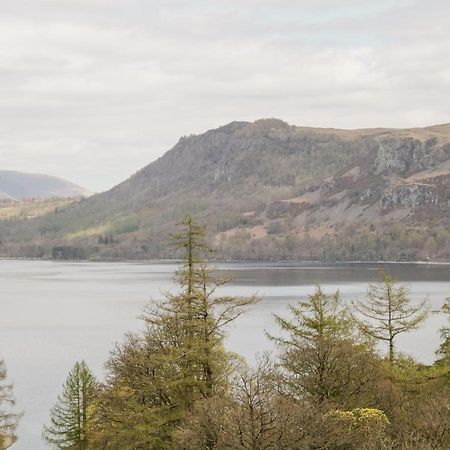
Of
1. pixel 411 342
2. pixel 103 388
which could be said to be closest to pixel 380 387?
pixel 103 388

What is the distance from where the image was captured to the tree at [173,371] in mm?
40000

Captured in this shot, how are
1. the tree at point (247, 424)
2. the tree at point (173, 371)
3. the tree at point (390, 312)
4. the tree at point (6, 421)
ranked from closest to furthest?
1. the tree at point (247, 424)
2. the tree at point (173, 371)
3. the tree at point (390, 312)
4. the tree at point (6, 421)

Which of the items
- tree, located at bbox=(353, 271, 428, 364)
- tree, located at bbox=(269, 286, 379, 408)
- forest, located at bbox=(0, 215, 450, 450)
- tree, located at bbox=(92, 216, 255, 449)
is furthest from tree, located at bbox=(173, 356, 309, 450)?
tree, located at bbox=(353, 271, 428, 364)

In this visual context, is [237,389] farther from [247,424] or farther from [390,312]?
[390,312]

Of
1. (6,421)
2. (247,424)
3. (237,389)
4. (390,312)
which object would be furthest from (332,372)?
(6,421)

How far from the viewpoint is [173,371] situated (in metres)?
41.2

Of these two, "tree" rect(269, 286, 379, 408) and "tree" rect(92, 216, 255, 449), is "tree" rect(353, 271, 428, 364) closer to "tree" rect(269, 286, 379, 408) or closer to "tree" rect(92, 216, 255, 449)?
"tree" rect(269, 286, 379, 408)

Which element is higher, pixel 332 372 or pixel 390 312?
Answer: pixel 390 312

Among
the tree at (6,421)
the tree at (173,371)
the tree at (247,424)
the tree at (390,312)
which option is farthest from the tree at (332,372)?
the tree at (6,421)

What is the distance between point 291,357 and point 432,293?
16250cm

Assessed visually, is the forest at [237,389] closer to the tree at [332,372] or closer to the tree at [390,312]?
the tree at [332,372]

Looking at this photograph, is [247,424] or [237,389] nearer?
[247,424]

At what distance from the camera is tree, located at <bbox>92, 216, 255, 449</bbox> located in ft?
131

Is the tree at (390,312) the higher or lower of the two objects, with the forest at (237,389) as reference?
higher
